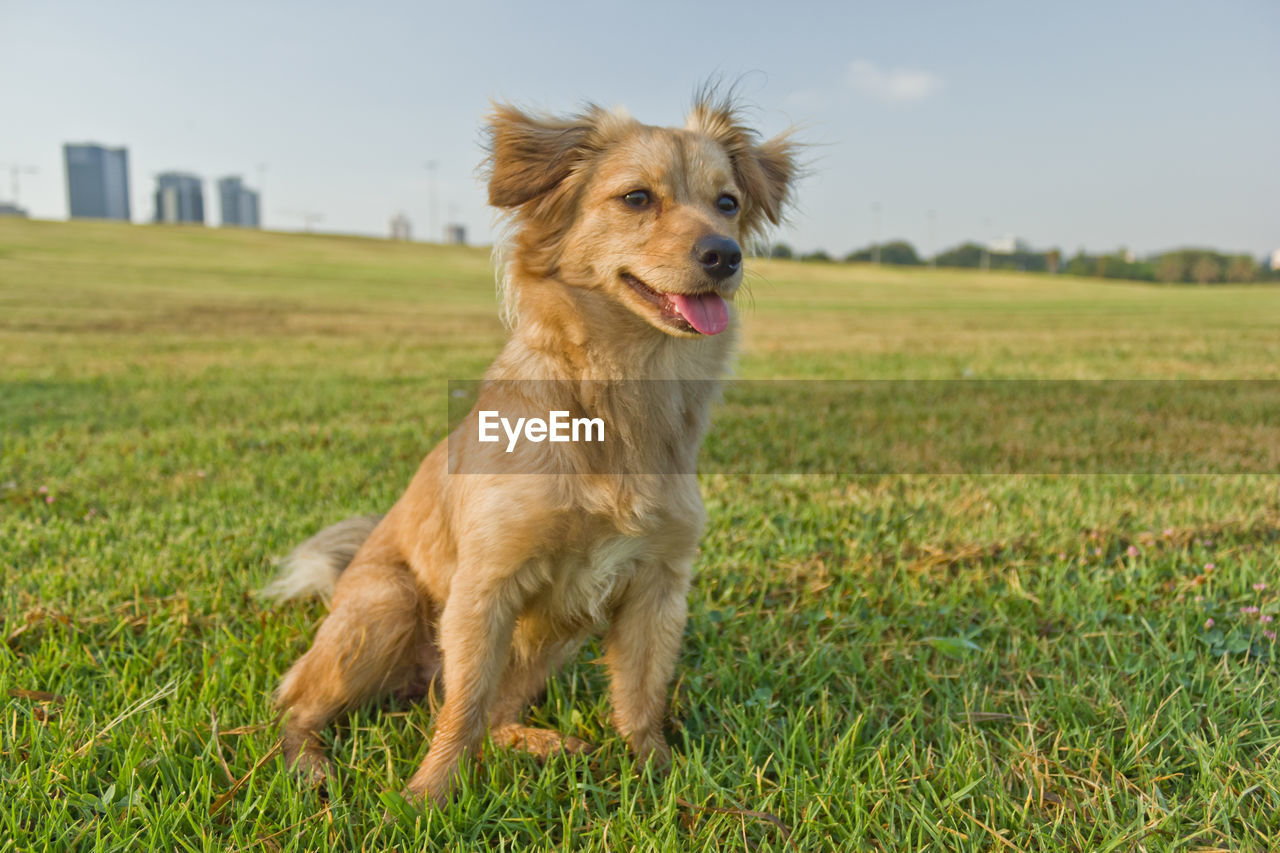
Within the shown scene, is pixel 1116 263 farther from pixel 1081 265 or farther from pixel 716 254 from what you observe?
pixel 716 254

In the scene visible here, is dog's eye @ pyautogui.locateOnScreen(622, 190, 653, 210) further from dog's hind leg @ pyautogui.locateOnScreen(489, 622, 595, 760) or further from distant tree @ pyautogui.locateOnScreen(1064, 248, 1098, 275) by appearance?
distant tree @ pyautogui.locateOnScreen(1064, 248, 1098, 275)

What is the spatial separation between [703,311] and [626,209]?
0.43 metres

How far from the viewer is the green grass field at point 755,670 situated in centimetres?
205

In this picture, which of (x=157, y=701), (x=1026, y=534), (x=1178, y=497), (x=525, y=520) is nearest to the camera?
(x=525, y=520)

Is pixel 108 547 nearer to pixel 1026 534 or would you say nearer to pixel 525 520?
pixel 525 520

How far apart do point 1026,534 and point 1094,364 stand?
333 inches

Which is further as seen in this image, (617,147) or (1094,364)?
(1094,364)

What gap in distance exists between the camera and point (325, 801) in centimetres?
220

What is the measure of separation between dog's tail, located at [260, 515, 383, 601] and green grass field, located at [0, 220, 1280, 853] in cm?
11

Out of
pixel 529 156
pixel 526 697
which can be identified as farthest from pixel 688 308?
pixel 526 697

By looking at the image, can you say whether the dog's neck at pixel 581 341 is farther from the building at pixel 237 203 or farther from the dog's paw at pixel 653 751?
the building at pixel 237 203

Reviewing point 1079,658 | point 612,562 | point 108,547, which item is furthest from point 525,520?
point 108,547

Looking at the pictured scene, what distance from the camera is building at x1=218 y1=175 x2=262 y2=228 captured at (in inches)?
4946

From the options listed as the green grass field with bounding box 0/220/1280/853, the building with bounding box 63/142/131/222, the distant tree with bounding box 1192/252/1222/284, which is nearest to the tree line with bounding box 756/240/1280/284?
the distant tree with bounding box 1192/252/1222/284
